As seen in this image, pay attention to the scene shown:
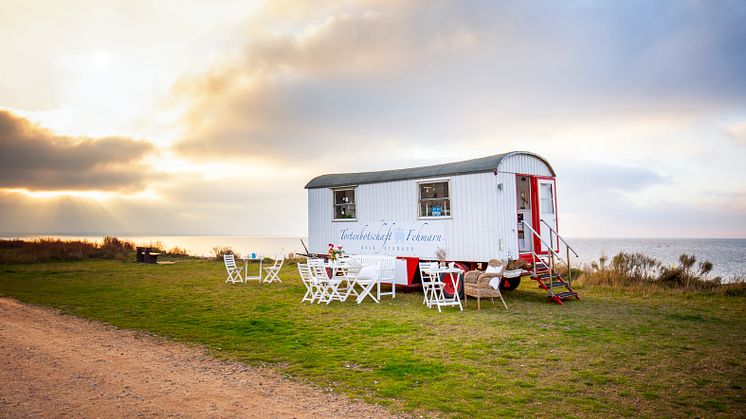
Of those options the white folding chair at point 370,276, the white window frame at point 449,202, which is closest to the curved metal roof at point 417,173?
the white window frame at point 449,202

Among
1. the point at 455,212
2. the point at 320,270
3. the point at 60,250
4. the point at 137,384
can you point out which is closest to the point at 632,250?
the point at 455,212

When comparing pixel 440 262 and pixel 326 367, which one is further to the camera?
pixel 440 262

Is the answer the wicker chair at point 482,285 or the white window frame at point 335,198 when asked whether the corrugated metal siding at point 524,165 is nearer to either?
the wicker chair at point 482,285

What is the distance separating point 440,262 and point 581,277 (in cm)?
524

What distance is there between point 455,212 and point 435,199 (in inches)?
28.0

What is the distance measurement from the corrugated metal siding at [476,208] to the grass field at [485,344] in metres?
1.36

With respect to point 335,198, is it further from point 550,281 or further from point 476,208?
point 550,281

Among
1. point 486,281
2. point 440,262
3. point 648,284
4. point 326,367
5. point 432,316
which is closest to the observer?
point 326,367

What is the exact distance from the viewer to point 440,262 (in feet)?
34.0

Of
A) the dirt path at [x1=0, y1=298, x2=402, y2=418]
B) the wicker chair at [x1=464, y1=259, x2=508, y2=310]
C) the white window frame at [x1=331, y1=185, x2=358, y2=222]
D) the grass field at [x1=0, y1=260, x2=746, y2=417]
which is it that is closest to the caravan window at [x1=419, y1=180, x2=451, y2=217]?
the wicker chair at [x1=464, y1=259, x2=508, y2=310]

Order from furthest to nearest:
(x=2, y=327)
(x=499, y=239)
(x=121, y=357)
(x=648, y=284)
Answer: (x=648, y=284) < (x=499, y=239) < (x=2, y=327) < (x=121, y=357)

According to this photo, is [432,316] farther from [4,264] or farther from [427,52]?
[4,264]

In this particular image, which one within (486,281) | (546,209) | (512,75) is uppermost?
(512,75)

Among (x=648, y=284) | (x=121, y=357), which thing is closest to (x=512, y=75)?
(x=648, y=284)
